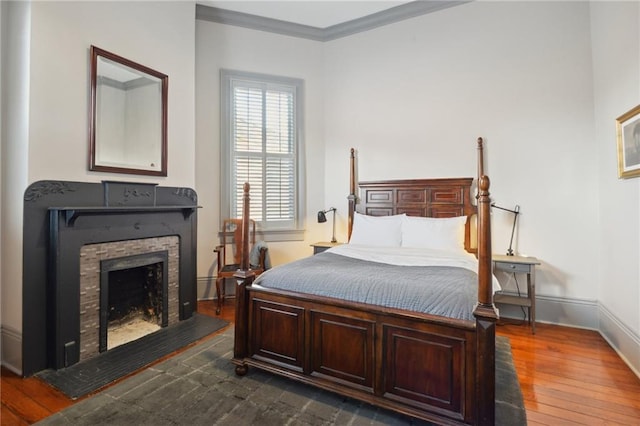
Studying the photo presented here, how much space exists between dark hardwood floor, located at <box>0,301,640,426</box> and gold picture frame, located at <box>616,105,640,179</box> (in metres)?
1.46

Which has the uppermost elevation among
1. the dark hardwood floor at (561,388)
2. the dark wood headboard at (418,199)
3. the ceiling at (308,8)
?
the ceiling at (308,8)

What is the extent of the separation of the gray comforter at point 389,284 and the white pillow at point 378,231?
3.05ft

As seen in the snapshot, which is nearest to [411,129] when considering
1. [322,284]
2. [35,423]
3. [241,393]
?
[322,284]

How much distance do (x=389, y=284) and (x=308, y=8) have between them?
3.67 m

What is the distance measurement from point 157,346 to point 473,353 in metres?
2.48

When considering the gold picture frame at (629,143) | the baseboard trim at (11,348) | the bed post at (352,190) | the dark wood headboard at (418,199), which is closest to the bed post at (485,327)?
the gold picture frame at (629,143)

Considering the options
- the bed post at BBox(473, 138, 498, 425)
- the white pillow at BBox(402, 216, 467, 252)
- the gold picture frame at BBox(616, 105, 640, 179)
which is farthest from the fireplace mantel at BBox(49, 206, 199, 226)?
the gold picture frame at BBox(616, 105, 640, 179)

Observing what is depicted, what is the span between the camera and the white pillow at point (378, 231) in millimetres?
3330

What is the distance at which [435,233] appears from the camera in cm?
317

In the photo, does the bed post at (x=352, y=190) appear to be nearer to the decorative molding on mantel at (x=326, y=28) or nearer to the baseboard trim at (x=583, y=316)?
the decorative molding on mantel at (x=326, y=28)

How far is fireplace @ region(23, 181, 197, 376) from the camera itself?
2213 mm

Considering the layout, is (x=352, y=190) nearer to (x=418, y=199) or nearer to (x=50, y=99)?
(x=418, y=199)

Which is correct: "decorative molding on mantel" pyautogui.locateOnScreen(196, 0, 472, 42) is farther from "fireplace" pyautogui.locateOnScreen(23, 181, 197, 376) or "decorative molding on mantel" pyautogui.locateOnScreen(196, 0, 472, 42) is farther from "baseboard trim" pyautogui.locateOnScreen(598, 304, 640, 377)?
"baseboard trim" pyautogui.locateOnScreen(598, 304, 640, 377)

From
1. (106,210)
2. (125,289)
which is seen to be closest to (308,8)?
(106,210)
